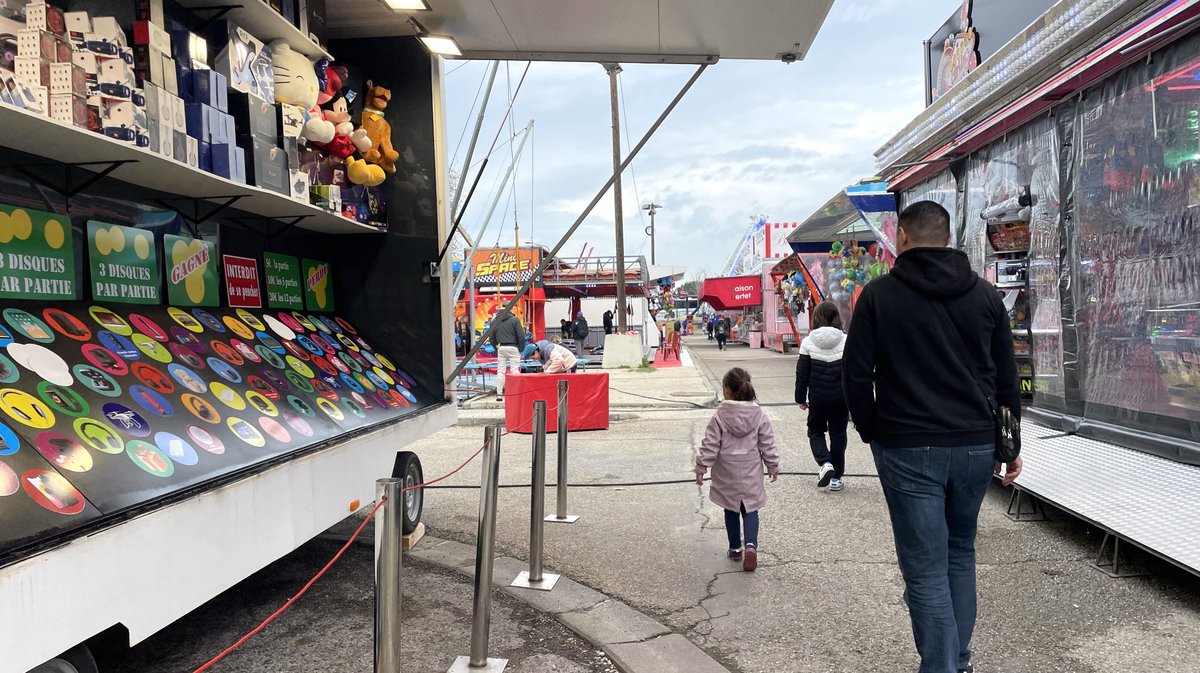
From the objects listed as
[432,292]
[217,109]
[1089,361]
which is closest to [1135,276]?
[1089,361]

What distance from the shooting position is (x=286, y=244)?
4.96 meters

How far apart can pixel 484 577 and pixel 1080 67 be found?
17.6 feet

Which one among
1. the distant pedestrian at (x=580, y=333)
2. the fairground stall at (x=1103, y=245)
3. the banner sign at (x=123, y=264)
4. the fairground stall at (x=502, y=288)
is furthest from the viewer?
the fairground stall at (x=502, y=288)

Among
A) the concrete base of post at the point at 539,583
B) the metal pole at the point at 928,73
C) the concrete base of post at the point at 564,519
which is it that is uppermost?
the metal pole at the point at 928,73

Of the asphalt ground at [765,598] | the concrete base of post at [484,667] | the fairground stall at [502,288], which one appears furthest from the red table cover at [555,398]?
the fairground stall at [502,288]

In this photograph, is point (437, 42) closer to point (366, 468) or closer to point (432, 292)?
point (432, 292)

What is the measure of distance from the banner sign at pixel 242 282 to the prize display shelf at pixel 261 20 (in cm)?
127

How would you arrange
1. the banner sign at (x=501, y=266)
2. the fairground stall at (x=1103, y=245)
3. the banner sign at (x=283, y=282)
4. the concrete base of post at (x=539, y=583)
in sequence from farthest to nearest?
the banner sign at (x=501, y=266)
the banner sign at (x=283, y=282)
the fairground stall at (x=1103, y=245)
the concrete base of post at (x=539, y=583)

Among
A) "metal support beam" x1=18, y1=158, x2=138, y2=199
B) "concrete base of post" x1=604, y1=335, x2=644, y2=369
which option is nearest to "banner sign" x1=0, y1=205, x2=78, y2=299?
"metal support beam" x1=18, y1=158, x2=138, y2=199

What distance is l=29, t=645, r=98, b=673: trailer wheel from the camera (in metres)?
2.18

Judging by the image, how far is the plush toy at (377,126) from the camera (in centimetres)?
505

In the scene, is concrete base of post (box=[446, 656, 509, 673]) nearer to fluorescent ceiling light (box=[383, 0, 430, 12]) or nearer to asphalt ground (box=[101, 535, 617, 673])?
asphalt ground (box=[101, 535, 617, 673])

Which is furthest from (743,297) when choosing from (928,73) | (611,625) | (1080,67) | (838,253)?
(611,625)

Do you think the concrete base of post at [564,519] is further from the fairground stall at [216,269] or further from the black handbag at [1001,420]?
the black handbag at [1001,420]
